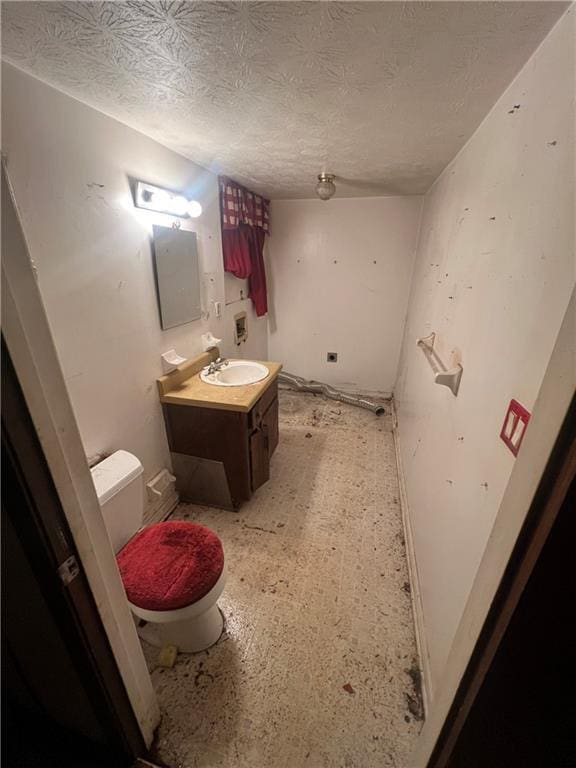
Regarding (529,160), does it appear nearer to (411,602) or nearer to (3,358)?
(3,358)

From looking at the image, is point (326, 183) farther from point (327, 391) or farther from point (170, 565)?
point (170, 565)

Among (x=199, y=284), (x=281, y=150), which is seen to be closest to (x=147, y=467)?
(x=199, y=284)

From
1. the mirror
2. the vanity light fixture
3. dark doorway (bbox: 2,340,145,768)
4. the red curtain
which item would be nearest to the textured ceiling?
the vanity light fixture

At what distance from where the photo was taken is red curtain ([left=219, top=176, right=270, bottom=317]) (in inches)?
85.7

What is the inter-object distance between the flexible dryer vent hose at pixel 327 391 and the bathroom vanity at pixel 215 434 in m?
1.41

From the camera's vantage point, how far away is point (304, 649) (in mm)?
1206

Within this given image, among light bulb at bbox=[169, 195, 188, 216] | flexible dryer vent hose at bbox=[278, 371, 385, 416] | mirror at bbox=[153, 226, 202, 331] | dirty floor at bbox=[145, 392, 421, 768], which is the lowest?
dirty floor at bbox=[145, 392, 421, 768]

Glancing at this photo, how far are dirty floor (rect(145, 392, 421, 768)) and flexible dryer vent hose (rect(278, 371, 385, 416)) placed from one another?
108 centimetres

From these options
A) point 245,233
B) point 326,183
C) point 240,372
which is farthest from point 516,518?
point 245,233

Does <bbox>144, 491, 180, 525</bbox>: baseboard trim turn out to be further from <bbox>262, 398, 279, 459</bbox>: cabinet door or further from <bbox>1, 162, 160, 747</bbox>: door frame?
<bbox>1, 162, 160, 747</bbox>: door frame

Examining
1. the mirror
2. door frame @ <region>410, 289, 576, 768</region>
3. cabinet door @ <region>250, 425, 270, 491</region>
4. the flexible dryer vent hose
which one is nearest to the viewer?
door frame @ <region>410, 289, 576, 768</region>

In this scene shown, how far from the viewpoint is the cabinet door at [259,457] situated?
1.81 metres

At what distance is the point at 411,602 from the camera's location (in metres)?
1.38

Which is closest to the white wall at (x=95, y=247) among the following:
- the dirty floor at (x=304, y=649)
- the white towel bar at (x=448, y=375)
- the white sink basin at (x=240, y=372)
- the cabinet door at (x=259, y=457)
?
the white sink basin at (x=240, y=372)
